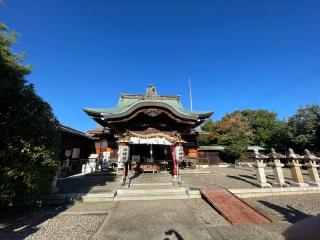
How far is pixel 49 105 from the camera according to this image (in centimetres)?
730

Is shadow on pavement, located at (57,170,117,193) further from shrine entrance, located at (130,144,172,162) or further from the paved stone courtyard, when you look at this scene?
shrine entrance, located at (130,144,172,162)

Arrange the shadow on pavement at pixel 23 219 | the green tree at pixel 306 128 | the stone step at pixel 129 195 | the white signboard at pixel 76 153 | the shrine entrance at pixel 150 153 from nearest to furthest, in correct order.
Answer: the shadow on pavement at pixel 23 219
the stone step at pixel 129 195
the shrine entrance at pixel 150 153
the white signboard at pixel 76 153
the green tree at pixel 306 128

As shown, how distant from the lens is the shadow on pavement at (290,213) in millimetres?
6009

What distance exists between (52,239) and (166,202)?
4.26 m

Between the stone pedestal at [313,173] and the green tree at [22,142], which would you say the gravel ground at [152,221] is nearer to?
the green tree at [22,142]

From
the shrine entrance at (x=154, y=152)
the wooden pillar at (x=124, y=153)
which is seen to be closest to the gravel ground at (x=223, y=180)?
the wooden pillar at (x=124, y=153)

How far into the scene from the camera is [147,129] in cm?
1523

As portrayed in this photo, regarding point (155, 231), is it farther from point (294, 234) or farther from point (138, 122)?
point (138, 122)

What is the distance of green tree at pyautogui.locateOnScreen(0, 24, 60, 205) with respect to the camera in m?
5.64

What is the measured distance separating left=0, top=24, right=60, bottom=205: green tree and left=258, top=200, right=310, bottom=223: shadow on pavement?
7.24 m

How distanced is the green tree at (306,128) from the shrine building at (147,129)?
1275 cm

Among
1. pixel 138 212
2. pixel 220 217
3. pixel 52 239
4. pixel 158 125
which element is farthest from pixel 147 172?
pixel 52 239

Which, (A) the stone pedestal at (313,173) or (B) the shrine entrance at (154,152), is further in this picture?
(B) the shrine entrance at (154,152)

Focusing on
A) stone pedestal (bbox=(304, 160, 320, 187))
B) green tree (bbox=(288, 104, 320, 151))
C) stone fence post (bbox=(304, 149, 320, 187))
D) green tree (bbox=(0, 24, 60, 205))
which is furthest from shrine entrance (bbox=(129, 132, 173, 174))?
green tree (bbox=(288, 104, 320, 151))
